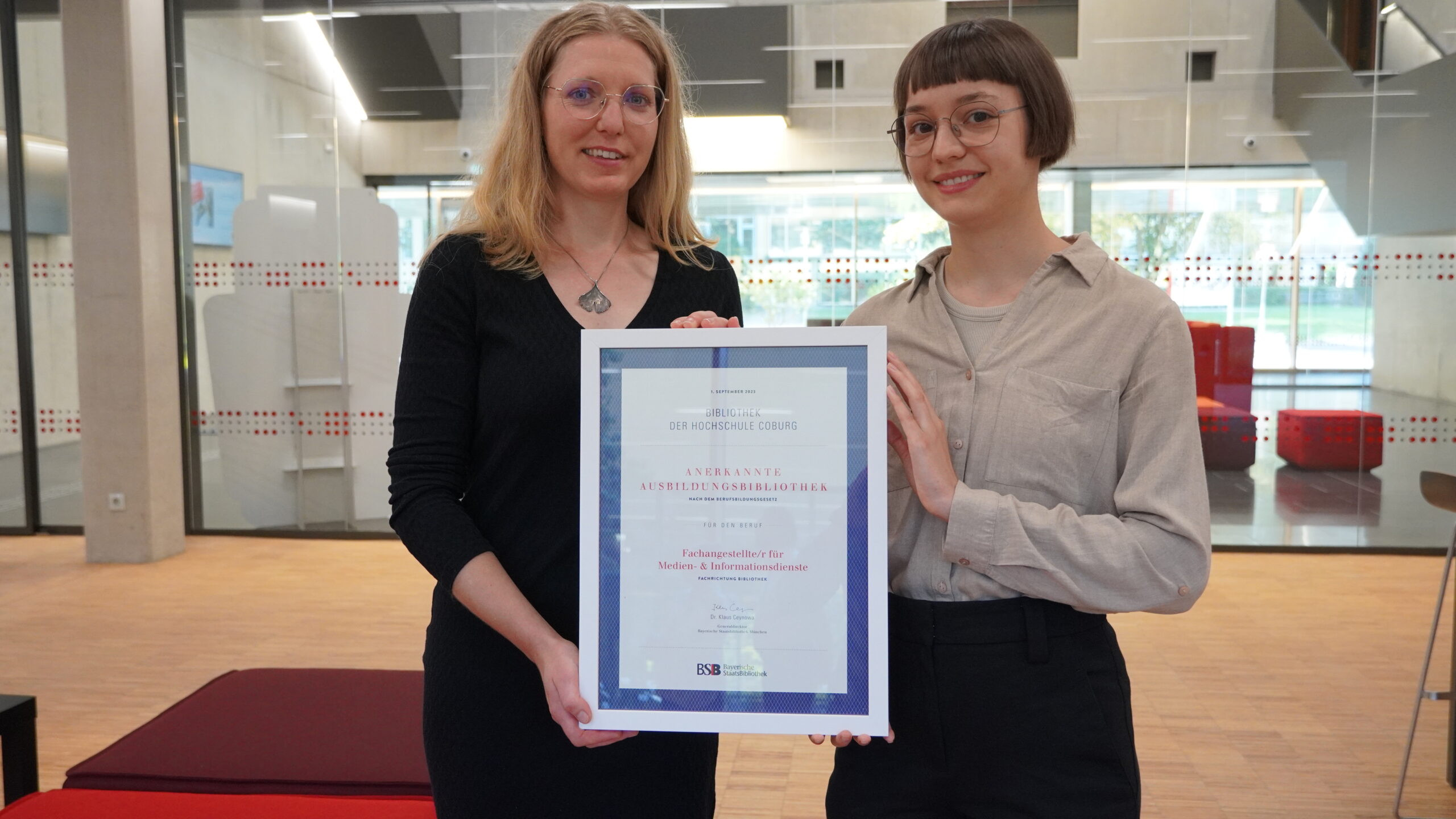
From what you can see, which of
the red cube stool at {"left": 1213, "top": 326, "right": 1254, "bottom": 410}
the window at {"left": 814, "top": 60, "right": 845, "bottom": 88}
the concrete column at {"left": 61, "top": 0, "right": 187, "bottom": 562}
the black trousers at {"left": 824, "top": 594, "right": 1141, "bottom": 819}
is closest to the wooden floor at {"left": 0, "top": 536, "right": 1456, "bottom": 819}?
the concrete column at {"left": 61, "top": 0, "right": 187, "bottom": 562}

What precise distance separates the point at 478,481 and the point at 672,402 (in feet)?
1.17

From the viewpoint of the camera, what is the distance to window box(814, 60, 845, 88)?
22.9 feet

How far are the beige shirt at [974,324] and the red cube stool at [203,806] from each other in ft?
4.65

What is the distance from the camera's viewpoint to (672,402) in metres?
1.27

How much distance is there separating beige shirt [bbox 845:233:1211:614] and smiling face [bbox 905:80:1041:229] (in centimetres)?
11

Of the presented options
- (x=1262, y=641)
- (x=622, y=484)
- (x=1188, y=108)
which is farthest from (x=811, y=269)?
(x=622, y=484)

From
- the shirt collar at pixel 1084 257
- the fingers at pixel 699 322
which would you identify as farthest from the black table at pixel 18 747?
the shirt collar at pixel 1084 257

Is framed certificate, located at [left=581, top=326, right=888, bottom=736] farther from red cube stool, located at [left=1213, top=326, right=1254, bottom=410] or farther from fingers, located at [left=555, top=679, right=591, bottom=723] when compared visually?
red cube stool, located at [left=1213, top=326, right=1254, bottom=410]

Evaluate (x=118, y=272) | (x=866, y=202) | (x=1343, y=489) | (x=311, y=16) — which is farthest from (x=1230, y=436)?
(x=118, y=272)

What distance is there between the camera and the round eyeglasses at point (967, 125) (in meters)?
1.32

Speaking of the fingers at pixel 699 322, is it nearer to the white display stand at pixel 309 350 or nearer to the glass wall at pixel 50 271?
the white display stand at pixel 309 350

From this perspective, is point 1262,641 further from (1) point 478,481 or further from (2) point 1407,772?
(1) point 478,481

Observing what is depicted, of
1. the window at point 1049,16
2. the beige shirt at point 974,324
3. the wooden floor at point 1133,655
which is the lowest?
the wooden floor at point 1133,655

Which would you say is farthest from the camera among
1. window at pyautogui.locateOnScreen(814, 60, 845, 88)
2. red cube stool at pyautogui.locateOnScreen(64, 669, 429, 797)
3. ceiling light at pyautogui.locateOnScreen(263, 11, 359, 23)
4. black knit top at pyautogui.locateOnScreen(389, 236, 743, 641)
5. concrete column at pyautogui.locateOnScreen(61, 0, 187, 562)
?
ceiling light at pyautogui.locateOnScreen(263, 11, 359, 23)
